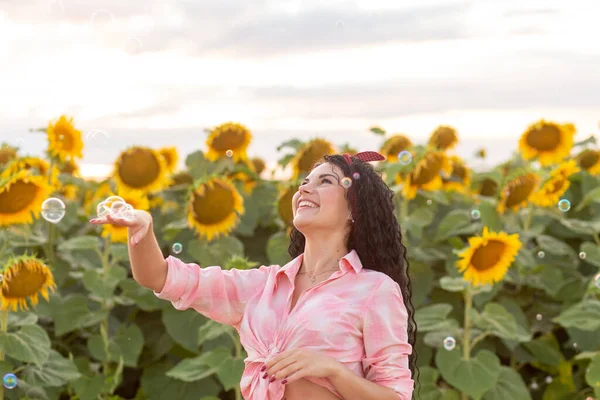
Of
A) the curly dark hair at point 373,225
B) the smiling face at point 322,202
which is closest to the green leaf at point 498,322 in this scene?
the curly dark hair at point 373,225

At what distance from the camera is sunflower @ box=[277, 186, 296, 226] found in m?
4.13

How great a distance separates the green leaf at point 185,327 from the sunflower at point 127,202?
0.44 m

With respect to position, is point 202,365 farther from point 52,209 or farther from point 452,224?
point 452,224

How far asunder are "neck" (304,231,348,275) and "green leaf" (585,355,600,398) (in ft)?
5.82

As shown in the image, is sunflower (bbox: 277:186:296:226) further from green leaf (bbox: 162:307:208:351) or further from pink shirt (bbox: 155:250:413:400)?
pink shirt (bbox: 155:250:413:400)

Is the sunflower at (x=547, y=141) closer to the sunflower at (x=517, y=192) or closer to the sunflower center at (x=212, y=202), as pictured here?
the sunflower at (x=517, y=192)

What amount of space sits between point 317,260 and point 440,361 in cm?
164

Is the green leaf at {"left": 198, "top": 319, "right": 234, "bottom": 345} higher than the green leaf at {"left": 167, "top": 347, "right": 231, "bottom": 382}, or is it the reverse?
the green leaf at {"left": 198, "top": 319, "right": 234, "bottom": 345}

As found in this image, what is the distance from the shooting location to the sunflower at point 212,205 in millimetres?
3998

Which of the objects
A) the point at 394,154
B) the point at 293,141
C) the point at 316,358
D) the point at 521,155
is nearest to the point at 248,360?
the point at 316,358

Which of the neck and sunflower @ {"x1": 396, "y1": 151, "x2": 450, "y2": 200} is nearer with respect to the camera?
the neck

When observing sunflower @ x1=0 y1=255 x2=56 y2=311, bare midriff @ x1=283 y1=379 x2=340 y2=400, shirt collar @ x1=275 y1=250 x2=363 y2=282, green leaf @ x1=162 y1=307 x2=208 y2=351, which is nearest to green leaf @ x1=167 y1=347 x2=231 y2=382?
green leaf @ x1=162 y1=307 x2=208 y2=351

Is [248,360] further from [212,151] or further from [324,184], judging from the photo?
[212,151]

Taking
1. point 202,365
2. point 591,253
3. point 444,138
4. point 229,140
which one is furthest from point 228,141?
point 591,253
